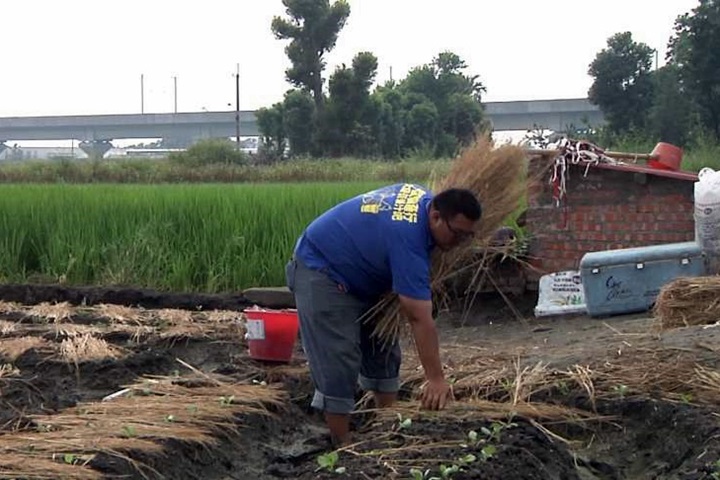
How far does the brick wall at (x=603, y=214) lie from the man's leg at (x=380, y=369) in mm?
3535

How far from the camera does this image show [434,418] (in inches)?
177

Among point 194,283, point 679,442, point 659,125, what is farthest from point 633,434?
point 659,125

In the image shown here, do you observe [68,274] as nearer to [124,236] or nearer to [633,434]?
[124,236]

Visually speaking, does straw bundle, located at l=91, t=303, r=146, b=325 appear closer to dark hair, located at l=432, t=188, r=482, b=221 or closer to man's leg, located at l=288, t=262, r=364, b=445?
man's leg, located at l=288, t=262, r=364, b=445

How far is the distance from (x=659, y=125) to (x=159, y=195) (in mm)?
19105

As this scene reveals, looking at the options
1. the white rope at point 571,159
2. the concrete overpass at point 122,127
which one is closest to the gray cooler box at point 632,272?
the white rope at point 571,159

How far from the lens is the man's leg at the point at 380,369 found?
16.5 feet

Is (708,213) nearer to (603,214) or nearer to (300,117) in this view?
(603,214)

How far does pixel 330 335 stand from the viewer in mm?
4719

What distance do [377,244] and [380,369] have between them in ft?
2.67

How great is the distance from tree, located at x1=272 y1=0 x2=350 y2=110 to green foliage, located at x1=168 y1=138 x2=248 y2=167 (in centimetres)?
271

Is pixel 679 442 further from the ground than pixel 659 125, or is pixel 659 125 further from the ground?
pixel 659 125

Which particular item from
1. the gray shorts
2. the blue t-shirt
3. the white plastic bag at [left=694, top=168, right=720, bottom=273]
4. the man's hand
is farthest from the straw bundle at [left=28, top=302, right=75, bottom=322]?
the white plastic bag at [left=694, top=168, right=720, bottom=273]

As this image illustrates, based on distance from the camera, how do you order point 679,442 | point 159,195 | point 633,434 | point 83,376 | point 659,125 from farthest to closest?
point 659,125
point 159,195
point 83,376
point 633,434
point 679,442
